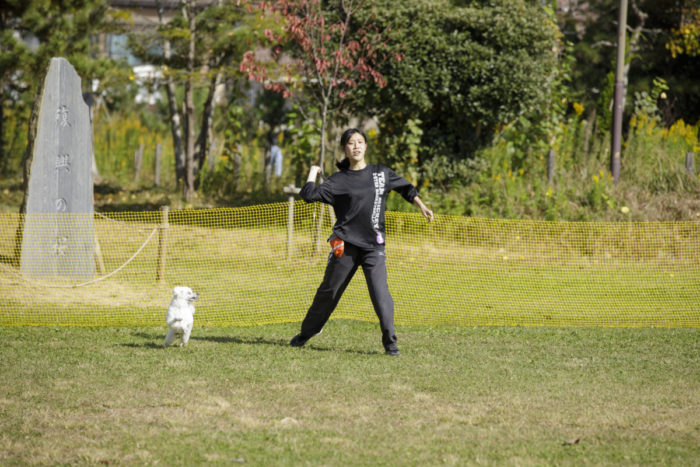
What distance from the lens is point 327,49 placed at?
13.7 m

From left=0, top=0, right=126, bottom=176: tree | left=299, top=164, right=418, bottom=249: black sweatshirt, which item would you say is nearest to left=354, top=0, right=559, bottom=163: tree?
left=0, top=0, right=126, bottom=176: tree

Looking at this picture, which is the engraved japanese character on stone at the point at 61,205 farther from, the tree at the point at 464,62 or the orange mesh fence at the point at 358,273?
the tree at the point at 464,62

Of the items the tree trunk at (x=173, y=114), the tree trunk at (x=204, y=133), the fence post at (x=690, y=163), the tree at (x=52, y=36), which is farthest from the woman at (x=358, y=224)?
the tree trunk at (x=204, y=133)

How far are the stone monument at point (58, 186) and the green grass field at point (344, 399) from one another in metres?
2.35

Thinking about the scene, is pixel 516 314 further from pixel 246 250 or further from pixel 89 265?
pixel 89 265

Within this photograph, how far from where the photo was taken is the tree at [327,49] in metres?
13.0

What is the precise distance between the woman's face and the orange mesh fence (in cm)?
241

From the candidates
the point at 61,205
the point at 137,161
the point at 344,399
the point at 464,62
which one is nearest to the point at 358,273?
the point at 61,205

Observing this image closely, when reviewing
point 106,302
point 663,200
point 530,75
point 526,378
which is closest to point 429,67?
point 530,75

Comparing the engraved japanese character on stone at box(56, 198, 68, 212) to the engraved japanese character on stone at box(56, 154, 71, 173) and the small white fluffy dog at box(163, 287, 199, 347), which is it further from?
the small white fluffy dog at box(163, 287, 199, 347)

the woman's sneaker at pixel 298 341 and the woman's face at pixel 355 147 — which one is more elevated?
the woman's face at pixel 355 147

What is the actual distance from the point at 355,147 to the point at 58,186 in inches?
196

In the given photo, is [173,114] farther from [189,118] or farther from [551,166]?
[551,166]

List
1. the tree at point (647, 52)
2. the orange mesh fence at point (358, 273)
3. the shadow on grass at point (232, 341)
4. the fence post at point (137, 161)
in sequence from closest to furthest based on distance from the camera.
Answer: the shadow on grass at point (232, 341), the orange mesh fence at point (358, 273), the fence post at point (137, 161), the tree at point (647, 52)
